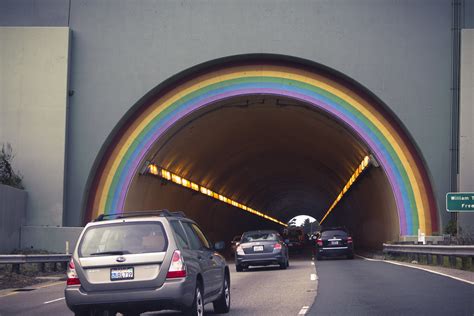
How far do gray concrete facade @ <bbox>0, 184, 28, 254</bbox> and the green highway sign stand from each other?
15706 millimetres

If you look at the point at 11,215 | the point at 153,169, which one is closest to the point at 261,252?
the point at 153,169

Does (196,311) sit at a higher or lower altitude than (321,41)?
lower

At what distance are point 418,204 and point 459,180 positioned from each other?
2.11m

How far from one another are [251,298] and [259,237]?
445 inches

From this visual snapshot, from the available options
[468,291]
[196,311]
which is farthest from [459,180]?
[196,311]

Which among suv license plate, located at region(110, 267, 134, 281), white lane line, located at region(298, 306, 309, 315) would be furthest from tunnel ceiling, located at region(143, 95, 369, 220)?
suv license plate, located at region(110, 267, 134, 281)

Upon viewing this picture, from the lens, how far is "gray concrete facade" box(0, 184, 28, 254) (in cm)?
2808

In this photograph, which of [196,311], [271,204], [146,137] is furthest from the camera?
[271,204]

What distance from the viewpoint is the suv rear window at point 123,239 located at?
11594 mm

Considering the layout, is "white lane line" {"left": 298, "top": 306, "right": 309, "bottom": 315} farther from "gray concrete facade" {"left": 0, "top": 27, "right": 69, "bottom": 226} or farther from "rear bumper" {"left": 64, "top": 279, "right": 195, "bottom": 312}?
"gray concrete facade" {"left": 0, "top": 27, "right": 69, "bottom": 226}

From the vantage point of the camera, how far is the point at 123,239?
38.6 feet

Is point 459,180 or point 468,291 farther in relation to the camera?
point 459,180

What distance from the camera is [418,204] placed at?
102 ft

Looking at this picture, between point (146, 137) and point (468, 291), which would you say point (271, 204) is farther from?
point (468, 291)
